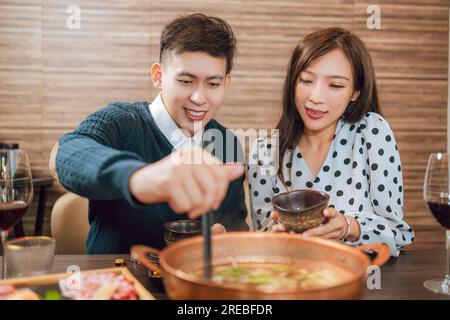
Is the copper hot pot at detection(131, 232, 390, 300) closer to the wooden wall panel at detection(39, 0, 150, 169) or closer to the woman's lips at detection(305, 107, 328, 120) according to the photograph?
the woman's lips at detection(305, 107, 328, 120)

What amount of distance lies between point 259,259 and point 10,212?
566mm

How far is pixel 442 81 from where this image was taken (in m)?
3.92

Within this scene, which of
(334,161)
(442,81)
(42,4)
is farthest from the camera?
(442,81)

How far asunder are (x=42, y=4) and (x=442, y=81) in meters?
3.31

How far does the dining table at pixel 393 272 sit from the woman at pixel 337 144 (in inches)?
8.5

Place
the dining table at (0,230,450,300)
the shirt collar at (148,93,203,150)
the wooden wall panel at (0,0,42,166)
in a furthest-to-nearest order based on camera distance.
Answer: the wooden wall panel at (0,0,42,166) → the shirt collar at (148,93,203,150) → the dining table at (0,230,450,300)

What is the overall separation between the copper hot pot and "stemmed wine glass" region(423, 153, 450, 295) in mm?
379

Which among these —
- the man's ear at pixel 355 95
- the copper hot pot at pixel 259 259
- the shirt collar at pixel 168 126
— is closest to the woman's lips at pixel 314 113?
the man's ear at pixel 355 95

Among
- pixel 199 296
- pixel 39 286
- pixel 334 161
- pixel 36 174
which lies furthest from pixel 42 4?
pixel 199 296

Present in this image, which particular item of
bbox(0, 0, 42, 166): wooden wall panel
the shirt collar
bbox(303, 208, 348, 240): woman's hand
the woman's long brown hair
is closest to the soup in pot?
bbox(303, 208, 348, 240): woman's hand

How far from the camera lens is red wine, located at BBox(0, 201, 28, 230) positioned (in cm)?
99

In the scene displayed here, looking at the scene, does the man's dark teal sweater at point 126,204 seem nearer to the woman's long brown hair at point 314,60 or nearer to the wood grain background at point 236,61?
the woman's long brown hair at point 314,60
